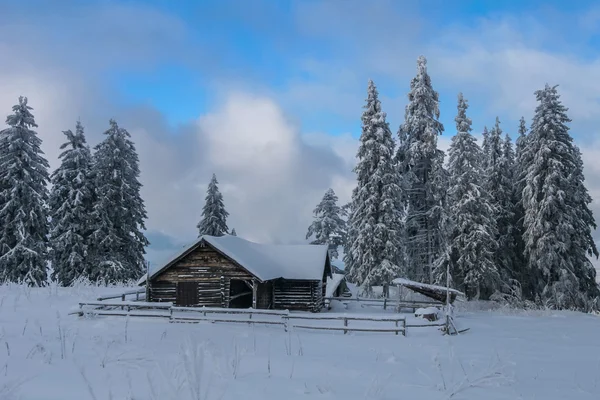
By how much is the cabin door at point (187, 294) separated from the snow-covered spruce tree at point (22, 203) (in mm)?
11500

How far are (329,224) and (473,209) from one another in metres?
17.1

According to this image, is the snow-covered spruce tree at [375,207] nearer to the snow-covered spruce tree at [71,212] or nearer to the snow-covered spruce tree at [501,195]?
the snow-covered spruce tree at [501,195]

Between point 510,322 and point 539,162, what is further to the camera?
point 539,162

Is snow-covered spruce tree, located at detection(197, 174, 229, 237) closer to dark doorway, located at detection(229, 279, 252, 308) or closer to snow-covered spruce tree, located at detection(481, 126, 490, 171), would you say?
dark doorway, located at detection(229, 279, 252, 308)

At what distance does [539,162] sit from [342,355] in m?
26.0

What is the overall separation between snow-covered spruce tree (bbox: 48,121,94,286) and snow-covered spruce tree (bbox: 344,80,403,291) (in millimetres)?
21321

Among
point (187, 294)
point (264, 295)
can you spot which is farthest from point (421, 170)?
point (187, 294)

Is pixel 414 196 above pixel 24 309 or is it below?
above

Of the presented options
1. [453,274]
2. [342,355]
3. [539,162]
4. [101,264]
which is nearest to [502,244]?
[453,274]

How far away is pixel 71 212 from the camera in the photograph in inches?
1326

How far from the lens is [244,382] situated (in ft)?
24.3

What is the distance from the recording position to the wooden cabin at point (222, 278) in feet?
84.9

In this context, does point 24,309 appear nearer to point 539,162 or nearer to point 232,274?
point 232,274

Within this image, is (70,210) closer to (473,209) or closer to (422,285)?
(422,285)
